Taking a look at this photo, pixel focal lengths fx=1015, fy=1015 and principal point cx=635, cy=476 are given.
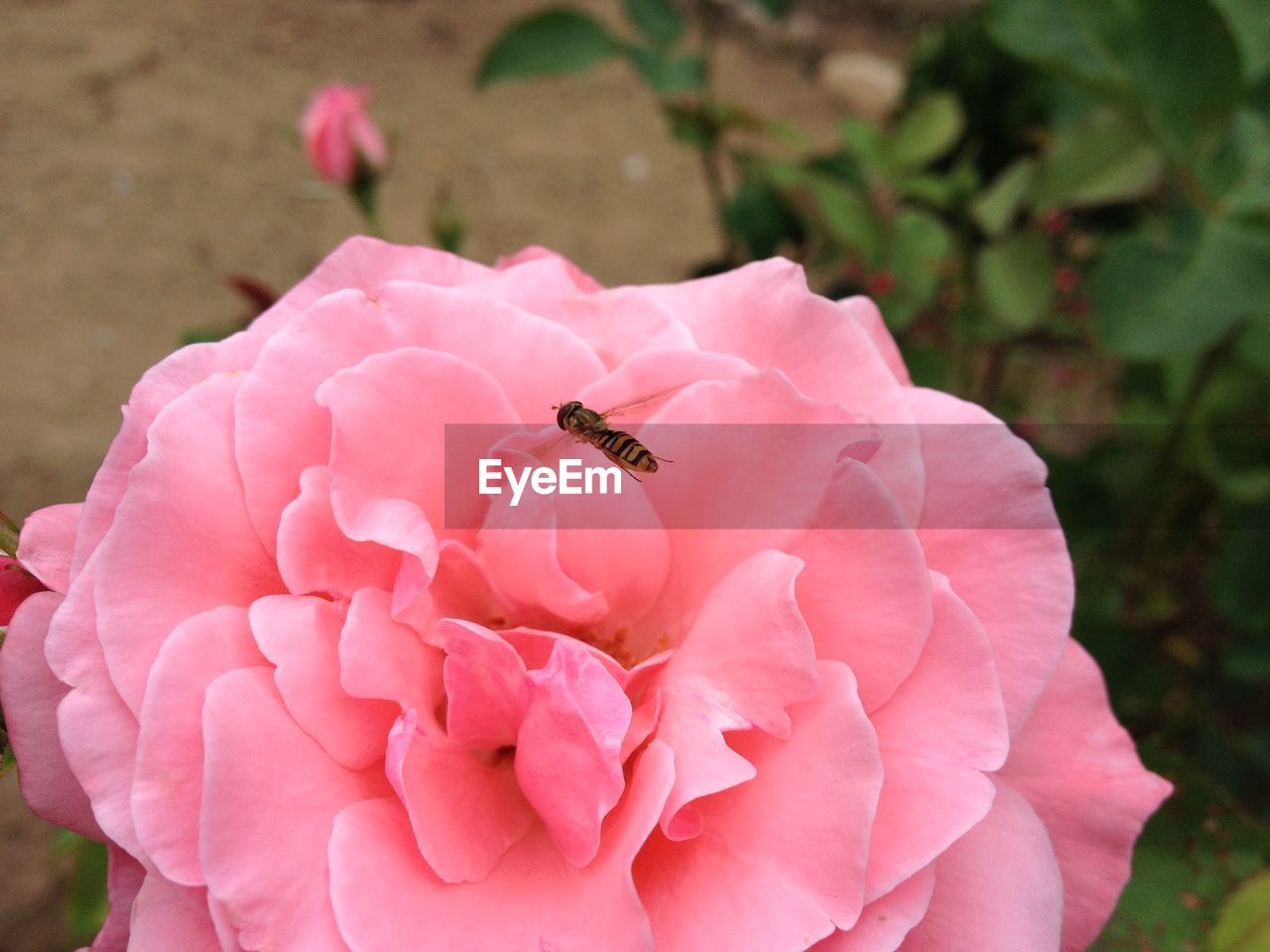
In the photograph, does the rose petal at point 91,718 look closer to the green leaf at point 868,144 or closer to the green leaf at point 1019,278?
Answer: the green leaf at point 1019,278

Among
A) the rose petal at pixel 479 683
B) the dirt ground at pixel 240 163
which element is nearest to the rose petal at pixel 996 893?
the rose petal at pixel 479 683

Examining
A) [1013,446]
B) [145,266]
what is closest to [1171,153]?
[1013,446]

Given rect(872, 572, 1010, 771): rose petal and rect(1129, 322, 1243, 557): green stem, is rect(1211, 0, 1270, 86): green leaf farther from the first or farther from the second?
rect(872, 572, 1010, 771): rose petal

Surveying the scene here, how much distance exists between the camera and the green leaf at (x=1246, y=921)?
0.62m

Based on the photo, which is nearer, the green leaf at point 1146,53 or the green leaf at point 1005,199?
the green leaf at point 1146,53

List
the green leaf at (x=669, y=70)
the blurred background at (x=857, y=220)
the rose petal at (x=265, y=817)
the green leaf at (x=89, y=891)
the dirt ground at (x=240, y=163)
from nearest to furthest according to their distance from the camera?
the rose petal at (x=265, y=817) → the green leaf at (x=89, y=891) → the blurred background at (x=857, y=220) → the green leaf at (x=669, y=70) → the dirt ground at (x=240, y=163)

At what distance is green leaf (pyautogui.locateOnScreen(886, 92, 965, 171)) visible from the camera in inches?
51.4

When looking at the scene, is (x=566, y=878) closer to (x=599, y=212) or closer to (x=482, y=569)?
(x=482, y=569)

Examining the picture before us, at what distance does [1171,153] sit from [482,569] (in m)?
0.76

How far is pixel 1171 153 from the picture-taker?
92 centimetres

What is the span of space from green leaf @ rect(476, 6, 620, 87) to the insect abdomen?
0.93 metres

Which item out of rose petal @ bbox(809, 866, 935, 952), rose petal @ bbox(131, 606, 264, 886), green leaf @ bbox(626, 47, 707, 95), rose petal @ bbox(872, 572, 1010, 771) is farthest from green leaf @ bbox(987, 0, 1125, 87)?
rose petal @ bbox(131, 606, 264, 886)

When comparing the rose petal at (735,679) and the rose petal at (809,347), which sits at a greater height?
the rose petal at (809,347)

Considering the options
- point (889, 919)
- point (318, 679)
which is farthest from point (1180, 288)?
point (318, 679)
